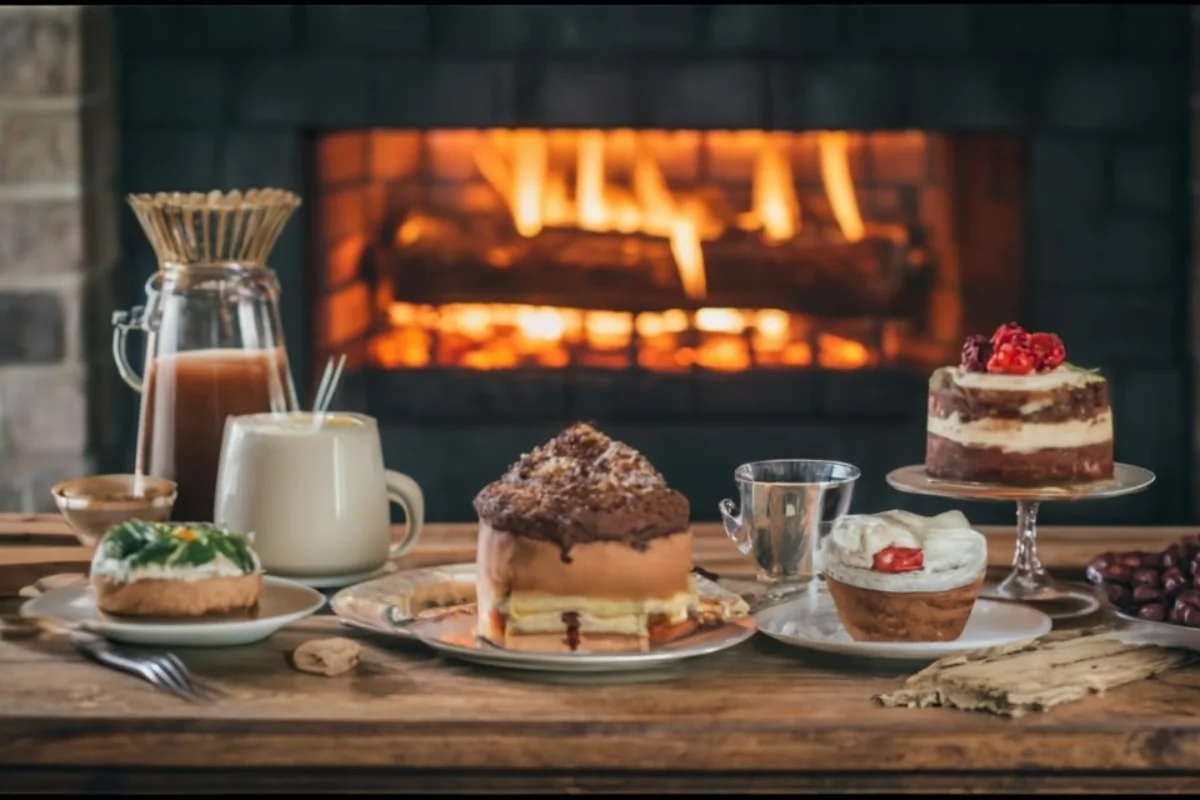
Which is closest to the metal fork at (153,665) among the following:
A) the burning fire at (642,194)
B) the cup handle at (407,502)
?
the cup handle at (407,502)

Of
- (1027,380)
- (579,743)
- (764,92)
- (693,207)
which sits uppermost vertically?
(764,92)

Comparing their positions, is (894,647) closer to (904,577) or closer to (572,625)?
(904,577)

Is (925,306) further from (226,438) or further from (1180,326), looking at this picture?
(226,438)

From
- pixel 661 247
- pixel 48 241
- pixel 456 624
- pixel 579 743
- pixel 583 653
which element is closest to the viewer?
pixel 579 743

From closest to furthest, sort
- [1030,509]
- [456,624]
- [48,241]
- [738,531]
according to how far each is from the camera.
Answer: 1. [456,624]
2. [738,531]
3. [1030,509]
4. [48,241]

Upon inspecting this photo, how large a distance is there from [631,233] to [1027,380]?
161 centimetres

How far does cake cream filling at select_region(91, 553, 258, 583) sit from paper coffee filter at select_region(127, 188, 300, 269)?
381mm

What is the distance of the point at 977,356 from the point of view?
170 cm

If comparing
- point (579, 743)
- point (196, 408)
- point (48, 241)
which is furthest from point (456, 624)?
point (48, 241)

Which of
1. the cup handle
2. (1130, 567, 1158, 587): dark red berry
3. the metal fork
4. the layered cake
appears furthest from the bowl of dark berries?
the metal fork

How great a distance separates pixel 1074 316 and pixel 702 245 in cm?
59

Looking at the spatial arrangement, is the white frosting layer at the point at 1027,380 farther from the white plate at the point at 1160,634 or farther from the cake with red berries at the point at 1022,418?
the white plate at the point at 1160,634

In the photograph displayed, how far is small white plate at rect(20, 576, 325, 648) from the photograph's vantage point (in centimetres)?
142

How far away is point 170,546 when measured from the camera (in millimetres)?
1426
